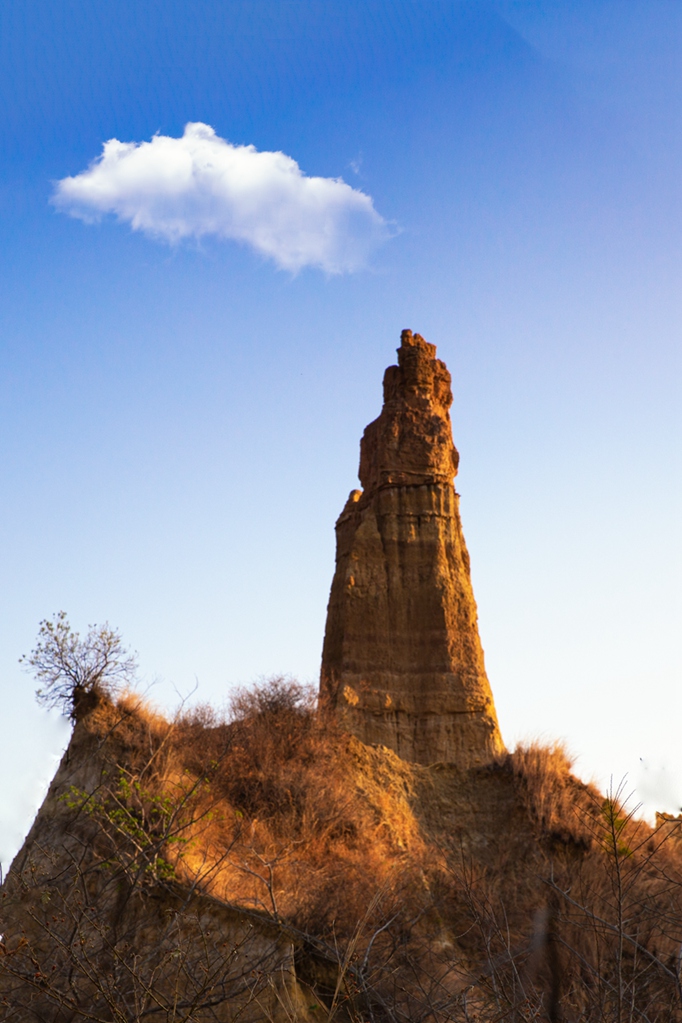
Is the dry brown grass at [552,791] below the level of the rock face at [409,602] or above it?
below

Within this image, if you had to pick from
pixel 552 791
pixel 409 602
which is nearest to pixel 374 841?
pixel 552 791

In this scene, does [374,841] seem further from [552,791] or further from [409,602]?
[409,602]

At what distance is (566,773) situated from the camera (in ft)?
77.1

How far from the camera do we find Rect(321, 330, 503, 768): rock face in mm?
24734

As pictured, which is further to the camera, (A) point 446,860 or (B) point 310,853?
(A) point 446,860

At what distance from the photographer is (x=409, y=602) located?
86.0 feet

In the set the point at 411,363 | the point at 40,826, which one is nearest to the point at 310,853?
the point at 40,826

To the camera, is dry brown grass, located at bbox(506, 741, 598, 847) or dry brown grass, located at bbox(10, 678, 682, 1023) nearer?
dry brown grass, located at bbox(10, 678, 682, 1023)

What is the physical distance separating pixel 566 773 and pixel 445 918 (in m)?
6.87

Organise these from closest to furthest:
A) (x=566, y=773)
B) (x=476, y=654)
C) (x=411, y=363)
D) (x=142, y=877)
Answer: (x=142, y=877) < (x=566, y=773) < (x=476, y=654) < (x=411, y=363)

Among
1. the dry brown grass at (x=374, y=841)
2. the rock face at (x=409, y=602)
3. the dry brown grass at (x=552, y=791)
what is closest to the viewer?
the dry brown grass at (x=374, y=841)

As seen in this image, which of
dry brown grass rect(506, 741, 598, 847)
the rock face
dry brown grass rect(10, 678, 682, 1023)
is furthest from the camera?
the rock face

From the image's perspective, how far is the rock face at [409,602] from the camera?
24.7 m

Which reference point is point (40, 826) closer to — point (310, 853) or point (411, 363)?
point (310, 853)
